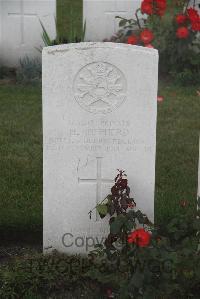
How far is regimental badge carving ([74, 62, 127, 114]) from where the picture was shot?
408 centimetres

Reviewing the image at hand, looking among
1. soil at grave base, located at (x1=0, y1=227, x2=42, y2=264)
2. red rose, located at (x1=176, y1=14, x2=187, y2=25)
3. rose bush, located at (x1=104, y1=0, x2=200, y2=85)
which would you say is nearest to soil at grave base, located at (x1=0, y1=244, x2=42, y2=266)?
soil at grave base, located at (x1=0, y1=227, x2=42, y2=264)

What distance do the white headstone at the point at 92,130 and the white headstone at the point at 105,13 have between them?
14.6ft

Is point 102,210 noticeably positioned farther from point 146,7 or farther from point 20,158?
point 146,7

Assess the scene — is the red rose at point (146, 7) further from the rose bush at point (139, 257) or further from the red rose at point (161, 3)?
the rose bush at point (139, 257)

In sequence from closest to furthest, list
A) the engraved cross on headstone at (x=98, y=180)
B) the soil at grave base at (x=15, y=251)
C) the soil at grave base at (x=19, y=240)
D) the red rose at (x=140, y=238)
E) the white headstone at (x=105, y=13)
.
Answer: the red rose at (x=140, y=238), the engraved cross on headstone at (x=98, y=180), the soil at grave base at (x=15, y=251), the soil at grave base at (x=19, y=240), the white headstone at (x=105, y=13)

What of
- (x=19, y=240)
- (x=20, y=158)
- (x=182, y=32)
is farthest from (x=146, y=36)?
(x=19, y=240)

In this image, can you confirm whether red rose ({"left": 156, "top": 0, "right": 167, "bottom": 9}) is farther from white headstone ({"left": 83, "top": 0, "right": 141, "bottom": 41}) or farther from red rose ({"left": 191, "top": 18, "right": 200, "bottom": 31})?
white headstone ({"left": 83, "top": 0, "right": 141, "bottom": 41})

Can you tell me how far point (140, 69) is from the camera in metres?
4.05

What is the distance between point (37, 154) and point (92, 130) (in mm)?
1962

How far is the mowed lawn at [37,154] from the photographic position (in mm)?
→ 4988

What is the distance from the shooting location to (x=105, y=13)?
8562mm

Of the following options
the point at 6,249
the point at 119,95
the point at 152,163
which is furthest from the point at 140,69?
the point at 6,249

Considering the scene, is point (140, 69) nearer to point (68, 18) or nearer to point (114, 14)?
point (114, 14)

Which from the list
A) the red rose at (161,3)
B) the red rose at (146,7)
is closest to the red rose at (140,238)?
the red rose at (146,7)
